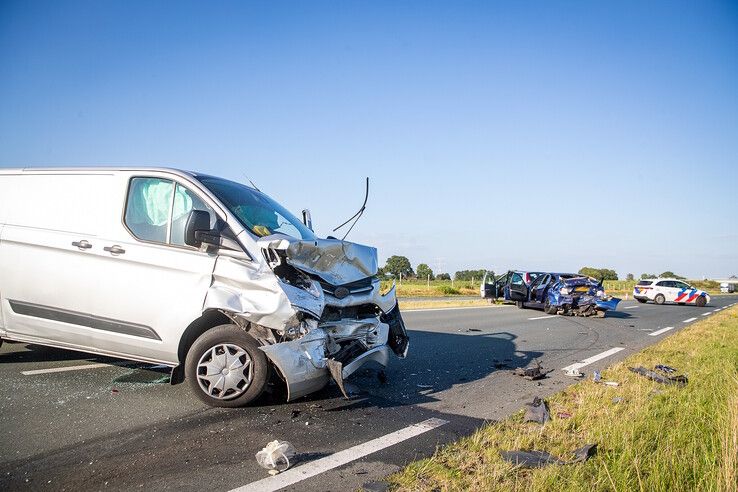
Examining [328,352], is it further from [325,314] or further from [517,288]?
[517,288]

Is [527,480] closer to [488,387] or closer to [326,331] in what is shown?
[326,331]

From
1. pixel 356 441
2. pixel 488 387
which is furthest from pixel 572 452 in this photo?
pixel 488 387

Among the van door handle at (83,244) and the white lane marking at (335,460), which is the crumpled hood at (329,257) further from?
the van door handle at (83,244)

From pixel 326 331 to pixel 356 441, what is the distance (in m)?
1.04

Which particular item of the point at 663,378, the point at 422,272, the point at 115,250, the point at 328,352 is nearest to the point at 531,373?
the point at 663,378

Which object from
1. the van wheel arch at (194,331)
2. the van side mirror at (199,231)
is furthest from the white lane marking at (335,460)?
the van side mirror at (199,231)

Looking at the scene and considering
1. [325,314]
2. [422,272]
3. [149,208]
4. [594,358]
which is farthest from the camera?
[422,272]

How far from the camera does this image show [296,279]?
3.98 metres

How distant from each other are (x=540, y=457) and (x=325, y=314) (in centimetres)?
201

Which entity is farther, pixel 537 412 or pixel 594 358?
pixel 594 358

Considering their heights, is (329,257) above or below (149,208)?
below

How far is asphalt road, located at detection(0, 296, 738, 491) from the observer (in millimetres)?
2680

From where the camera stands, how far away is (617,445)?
10.1ft

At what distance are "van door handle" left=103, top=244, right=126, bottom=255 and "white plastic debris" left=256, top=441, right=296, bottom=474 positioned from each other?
232 cm
